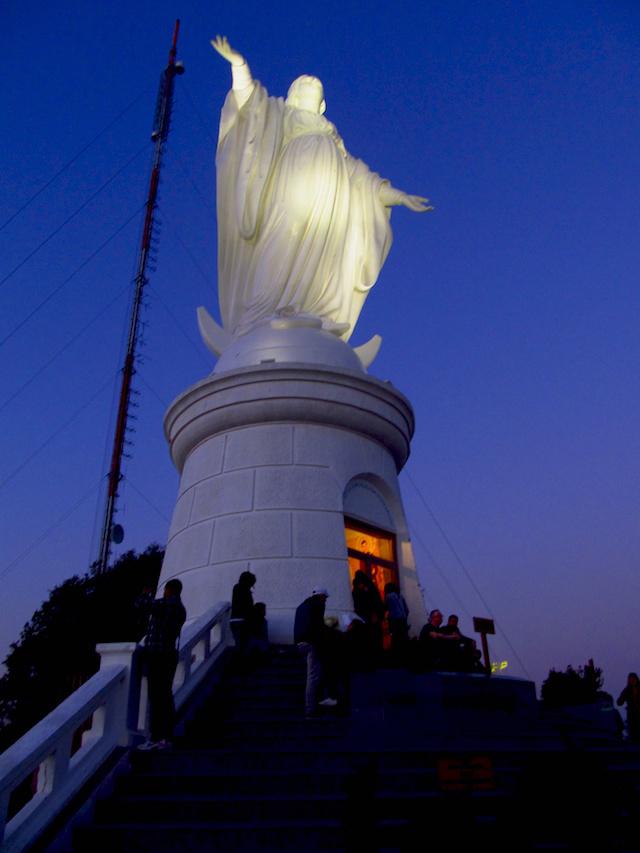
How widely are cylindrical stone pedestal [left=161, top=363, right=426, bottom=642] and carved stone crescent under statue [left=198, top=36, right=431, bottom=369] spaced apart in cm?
213

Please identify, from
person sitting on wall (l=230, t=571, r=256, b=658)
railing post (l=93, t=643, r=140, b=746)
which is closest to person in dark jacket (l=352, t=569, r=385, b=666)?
Answer: person sitting on wall (l=230, t=571, r=256, b=658)

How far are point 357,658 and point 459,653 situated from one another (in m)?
1.96

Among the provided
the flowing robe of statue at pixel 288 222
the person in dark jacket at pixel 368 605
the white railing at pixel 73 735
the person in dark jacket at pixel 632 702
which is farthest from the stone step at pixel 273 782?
the flowing robe of statue at pixel 288 222

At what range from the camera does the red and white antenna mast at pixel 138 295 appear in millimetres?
22828

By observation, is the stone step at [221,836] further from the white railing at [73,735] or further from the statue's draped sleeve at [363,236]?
the statue's draped sleeve at [363,236]

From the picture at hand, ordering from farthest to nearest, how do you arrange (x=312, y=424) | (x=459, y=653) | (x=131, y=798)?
(x=312, y=424)
(x=459, y=653)
(x=131, y=798)

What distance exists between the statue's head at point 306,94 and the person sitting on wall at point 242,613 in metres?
13.1

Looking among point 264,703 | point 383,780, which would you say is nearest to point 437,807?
point 383,780

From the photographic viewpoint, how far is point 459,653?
9.55 m

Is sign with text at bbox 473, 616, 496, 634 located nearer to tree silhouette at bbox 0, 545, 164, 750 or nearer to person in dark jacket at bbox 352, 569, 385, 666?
person in dark jacket at bbox 352, 569, 385, 666

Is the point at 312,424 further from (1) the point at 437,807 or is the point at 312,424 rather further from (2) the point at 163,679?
(1) the point at 437,807

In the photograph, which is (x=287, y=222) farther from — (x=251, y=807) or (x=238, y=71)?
(x=251, y=807)

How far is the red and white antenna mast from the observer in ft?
74.9

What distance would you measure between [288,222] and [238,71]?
12.6 ft
